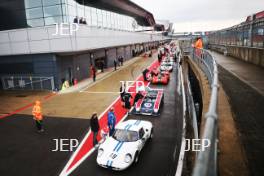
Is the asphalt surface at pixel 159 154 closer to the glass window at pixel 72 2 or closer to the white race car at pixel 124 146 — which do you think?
the white race car at pixel 124 146

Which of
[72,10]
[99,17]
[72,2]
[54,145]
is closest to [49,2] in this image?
[72,10]

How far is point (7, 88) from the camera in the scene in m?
23.9

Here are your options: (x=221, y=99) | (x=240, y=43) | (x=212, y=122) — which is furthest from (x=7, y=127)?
(x=240, y=43)

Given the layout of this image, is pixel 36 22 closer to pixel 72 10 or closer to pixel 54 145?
pixel 72 10

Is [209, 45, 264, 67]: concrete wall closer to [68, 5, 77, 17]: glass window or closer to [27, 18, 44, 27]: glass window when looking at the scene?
[68, 5, 77, 17]: glass window

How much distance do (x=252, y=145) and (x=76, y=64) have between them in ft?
77.9

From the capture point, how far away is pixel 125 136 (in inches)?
376

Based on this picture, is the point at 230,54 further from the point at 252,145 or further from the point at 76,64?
the point at 252,145

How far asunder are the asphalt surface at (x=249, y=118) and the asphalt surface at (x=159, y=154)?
11.2 ft

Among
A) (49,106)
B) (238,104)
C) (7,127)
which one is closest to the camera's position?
(238,104)

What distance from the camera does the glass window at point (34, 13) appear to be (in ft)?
81.3

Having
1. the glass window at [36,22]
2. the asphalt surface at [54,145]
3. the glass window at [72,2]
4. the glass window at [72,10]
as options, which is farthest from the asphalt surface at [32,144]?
the glass window at [72,2]

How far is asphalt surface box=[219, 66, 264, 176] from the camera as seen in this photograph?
387 centimetres

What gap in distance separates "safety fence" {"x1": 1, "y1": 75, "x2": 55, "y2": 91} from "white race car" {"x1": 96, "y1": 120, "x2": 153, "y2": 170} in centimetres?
1493
